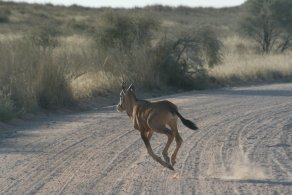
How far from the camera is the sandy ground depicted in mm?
9383

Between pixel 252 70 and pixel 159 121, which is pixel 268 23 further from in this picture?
pixel 159 121

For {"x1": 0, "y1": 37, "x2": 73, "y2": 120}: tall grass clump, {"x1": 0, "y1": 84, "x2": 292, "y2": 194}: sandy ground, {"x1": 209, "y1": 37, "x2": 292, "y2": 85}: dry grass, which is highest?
{"x1": 0, "y1": 37, "x2": 73, "y2": 120}: tall grass clump

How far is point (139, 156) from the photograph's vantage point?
11.7 meters

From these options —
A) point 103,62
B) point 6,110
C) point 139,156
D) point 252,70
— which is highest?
point 103,62

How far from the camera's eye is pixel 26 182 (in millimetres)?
9562

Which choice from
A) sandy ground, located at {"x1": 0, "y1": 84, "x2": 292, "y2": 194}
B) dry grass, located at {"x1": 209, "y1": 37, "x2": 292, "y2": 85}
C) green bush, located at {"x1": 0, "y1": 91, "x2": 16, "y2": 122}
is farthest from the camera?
dry grass, located at {"x1": 209, "y1": 37, "x2": 292, "y2": 85}

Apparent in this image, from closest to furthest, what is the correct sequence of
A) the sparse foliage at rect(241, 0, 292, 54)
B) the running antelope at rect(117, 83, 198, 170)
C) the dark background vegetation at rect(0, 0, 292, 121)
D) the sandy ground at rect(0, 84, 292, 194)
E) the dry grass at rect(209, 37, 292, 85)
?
the sandy ground at rect(0, 84, 292, 194), the running antelope at rect(117, 83, 198, 170), the dark background vegetation at rect(0, 0, 292, 121), the dry grass at rect(209, 37, 292, 85), the sparse foliage at rect(241, 0, 292, 54)

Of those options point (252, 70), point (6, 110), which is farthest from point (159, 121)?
point (252, 70)

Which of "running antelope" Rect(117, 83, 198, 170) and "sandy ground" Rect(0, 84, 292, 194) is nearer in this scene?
"sandy ground" Rect(0, 84, 292, 194)

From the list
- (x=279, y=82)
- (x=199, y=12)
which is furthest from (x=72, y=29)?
(x=199, y=12)

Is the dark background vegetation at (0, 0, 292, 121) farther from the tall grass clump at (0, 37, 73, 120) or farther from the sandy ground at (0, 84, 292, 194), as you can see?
the sandy ground at (0, 84, 292, 194)

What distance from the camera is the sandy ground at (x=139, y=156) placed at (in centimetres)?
938

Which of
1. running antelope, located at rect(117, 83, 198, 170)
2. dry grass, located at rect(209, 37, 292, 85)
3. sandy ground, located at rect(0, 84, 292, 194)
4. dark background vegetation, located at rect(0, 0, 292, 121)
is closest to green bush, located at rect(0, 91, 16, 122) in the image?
dark background vegetation, located at rect(0, 0, 292, 121)

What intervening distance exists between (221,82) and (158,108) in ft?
64.5
